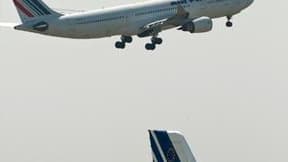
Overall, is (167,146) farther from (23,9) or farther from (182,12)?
(182,12)

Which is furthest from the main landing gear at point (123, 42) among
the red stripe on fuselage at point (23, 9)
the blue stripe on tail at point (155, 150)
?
the blue stripe on tail at point (155, 150)

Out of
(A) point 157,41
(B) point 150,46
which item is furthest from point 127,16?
(A) point 157,41

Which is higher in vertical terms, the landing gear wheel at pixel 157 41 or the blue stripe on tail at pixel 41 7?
the blue stripe on tail at pixel 41 7

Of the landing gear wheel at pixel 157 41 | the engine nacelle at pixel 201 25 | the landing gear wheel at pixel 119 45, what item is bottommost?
the engine nacelle at pixel 201 25

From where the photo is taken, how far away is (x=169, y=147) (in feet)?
212

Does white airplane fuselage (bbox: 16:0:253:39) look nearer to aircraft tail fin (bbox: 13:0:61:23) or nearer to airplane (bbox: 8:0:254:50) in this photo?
airplane (bbox: 8:0:254:50)

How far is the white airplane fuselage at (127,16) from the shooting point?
111250 millimetres

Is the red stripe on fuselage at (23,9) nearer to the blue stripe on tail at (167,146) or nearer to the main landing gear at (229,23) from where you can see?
the main landing gear at (229,23)

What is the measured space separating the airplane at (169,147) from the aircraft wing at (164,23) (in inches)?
2119

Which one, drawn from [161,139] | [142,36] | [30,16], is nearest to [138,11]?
[142,36]

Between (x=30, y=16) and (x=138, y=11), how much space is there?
1164 centimetres

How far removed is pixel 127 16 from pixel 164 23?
4.87 m

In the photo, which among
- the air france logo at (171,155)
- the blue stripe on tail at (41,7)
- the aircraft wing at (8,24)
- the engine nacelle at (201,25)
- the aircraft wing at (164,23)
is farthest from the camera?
the aircraft wing at (164,23)

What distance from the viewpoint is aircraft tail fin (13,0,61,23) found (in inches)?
4380
